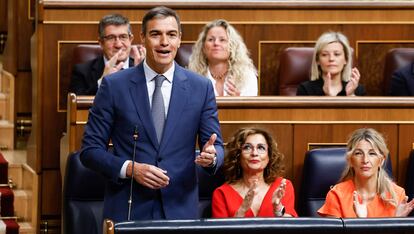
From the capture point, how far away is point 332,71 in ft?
9.29

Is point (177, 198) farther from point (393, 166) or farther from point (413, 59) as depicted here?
point (413, 59)

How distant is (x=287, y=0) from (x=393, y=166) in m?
0.92

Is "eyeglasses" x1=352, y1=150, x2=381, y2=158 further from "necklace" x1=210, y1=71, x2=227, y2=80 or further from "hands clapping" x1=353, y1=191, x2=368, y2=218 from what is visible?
"necklace" x1=210, y1=71, x2=227, y2=80

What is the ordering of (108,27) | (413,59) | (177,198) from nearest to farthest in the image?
(177,198) < (108,27) < (413,59)

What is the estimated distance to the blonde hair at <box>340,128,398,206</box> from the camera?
7.09ft

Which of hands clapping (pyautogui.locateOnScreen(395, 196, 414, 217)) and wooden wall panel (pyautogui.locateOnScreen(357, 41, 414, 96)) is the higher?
wooden wall panel (pyautogui.locateOnScreen(357, 41, 414, 96))

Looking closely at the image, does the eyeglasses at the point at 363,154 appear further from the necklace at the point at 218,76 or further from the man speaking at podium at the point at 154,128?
the necklace at the point at 218,76

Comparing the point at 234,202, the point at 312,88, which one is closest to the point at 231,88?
the point at 312,88

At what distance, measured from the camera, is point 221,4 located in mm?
3043

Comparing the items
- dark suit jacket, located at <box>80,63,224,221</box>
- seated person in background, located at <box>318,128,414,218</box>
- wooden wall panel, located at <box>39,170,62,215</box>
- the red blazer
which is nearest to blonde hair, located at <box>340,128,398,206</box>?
Answer: seated person in background, located at <box>318,128,414,218</box>

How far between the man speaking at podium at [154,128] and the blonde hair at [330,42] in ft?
3.42

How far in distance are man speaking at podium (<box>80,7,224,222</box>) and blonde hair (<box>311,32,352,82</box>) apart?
1.04 m

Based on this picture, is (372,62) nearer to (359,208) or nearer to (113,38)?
(113,38)

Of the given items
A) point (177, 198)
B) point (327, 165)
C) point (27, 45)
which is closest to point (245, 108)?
point (327, 165)
